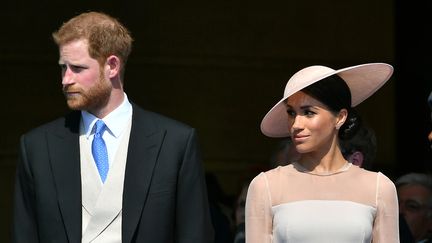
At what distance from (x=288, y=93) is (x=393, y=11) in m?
5.36

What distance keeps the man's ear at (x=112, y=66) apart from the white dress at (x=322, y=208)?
0.79 meters

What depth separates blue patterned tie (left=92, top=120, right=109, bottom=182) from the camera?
6227mm

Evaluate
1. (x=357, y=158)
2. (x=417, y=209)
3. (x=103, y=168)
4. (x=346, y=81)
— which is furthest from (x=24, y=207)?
(x=417, y=209)

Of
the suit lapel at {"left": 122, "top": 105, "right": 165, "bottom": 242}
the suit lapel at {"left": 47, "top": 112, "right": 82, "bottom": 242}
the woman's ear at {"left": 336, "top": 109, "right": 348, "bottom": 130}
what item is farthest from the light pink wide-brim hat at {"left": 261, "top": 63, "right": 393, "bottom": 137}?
the suit lapel at {"left": 47, "top": 112, "right": 82, "bottom": 242}

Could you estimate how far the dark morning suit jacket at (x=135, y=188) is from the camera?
616cm

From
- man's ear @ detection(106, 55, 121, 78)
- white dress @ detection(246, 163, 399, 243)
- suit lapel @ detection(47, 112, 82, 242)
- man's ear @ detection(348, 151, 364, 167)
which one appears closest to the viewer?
white dress @ detection(246, 163, 399, 243)

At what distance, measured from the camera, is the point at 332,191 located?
5863mm

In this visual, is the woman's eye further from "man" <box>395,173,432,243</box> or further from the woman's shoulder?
"man" <box>395,173,432,243</box>

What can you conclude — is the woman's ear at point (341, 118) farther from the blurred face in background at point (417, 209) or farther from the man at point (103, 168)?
the blurred face in background at point (417, 209)

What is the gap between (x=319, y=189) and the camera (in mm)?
5863

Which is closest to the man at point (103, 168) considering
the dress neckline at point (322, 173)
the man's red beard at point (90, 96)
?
the man's red beard at point (90, 96)

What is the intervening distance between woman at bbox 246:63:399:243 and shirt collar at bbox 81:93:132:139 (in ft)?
2.29

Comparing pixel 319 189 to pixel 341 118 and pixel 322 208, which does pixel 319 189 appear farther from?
pixel 341 118

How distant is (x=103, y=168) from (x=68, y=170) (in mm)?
140
